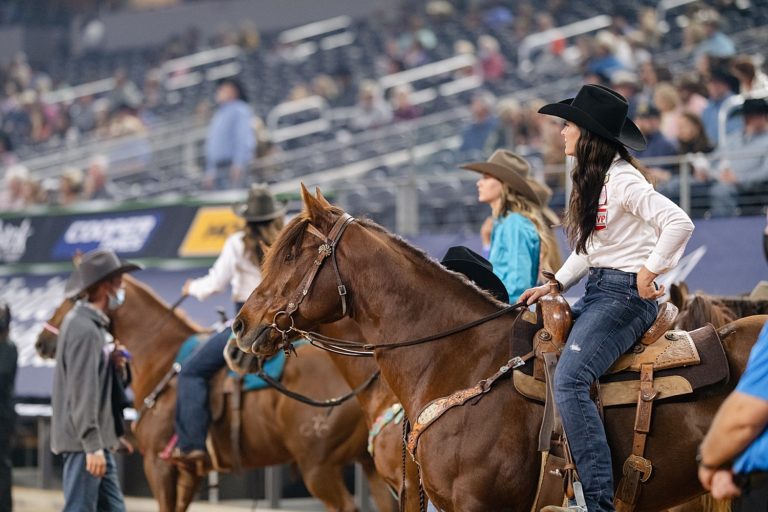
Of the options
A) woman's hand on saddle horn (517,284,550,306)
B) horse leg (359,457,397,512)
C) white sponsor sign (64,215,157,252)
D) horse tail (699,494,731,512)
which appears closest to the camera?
woman's hand on saddle horn (517,284,550,306)

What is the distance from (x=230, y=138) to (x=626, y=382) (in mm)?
11665

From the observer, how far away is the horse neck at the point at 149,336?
8734 mm

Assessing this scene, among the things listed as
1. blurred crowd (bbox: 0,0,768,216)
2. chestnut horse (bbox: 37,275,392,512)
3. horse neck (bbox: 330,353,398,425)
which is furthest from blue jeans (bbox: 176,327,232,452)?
blurred crowd (bbox: 0,0,768,216)

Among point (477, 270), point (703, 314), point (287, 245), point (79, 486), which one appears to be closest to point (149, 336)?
point (79, 486)

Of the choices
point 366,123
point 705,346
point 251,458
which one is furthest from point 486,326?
point 366,123

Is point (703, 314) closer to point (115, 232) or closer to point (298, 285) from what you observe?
point (298, 285)

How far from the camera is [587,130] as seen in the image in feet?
16.7

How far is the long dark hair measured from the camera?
16.3 ft

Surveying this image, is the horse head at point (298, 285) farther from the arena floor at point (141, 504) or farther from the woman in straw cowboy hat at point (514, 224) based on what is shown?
the arena floor at point (141, 504)

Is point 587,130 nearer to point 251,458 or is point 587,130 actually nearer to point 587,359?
point 587,359

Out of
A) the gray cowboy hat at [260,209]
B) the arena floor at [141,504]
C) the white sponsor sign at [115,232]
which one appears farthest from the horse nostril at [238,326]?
the white sponsor sign at [115,232]

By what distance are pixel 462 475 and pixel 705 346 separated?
4.16ft

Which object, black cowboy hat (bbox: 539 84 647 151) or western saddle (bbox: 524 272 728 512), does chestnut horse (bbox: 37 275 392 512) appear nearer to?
western saddle (bbox: 524 272 728 512)

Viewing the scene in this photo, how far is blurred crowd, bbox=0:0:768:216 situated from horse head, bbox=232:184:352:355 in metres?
4.86
